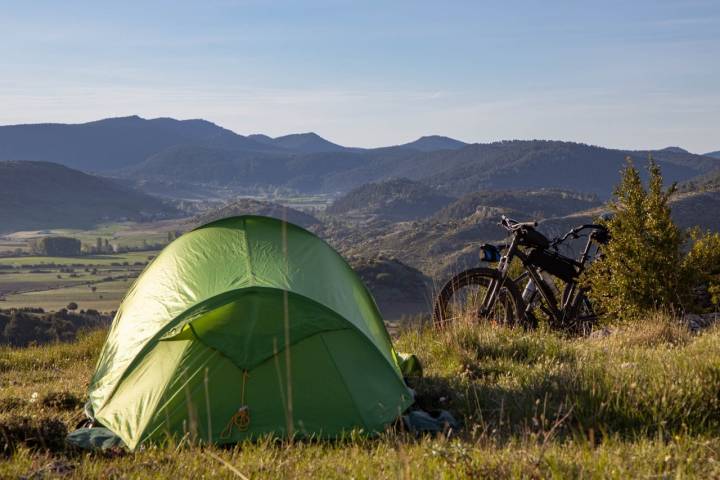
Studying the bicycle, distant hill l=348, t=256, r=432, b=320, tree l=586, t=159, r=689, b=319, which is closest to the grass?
the bicycle

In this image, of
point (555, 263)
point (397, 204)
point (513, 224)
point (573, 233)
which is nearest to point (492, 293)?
point (513, 224)

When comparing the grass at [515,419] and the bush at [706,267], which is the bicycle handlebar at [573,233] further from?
the grass at [515,419]

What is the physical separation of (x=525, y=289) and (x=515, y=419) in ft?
13.2

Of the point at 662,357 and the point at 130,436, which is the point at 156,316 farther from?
the point at 662,357

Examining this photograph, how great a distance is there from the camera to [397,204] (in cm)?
18850

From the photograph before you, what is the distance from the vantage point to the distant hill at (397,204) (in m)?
182

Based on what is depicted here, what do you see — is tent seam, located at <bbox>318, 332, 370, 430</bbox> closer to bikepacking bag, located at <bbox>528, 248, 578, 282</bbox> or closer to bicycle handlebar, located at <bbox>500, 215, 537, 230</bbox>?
bicycle handlebar, located at <bbox>500, 215, 537, 230</bbox>

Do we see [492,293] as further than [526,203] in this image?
No

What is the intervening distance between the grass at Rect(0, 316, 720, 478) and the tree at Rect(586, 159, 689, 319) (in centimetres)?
128

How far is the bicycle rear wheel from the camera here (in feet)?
28.3

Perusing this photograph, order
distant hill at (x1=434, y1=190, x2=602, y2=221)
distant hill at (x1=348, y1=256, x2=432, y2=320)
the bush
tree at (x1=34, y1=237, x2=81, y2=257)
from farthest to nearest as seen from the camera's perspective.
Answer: distant hill at (x1=434, y1=190, x2=602, y2=221) → tree at (x1=34, y1=237, x2=81, y2=257) → distant hill at (x1=348, y1=256, x2=432, y2=320) → the bush

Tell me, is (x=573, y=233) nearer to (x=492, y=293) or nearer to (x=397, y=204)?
(x=492, y=293)

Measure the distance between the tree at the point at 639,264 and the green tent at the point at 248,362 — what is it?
420cm

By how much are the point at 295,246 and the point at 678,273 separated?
563cm
